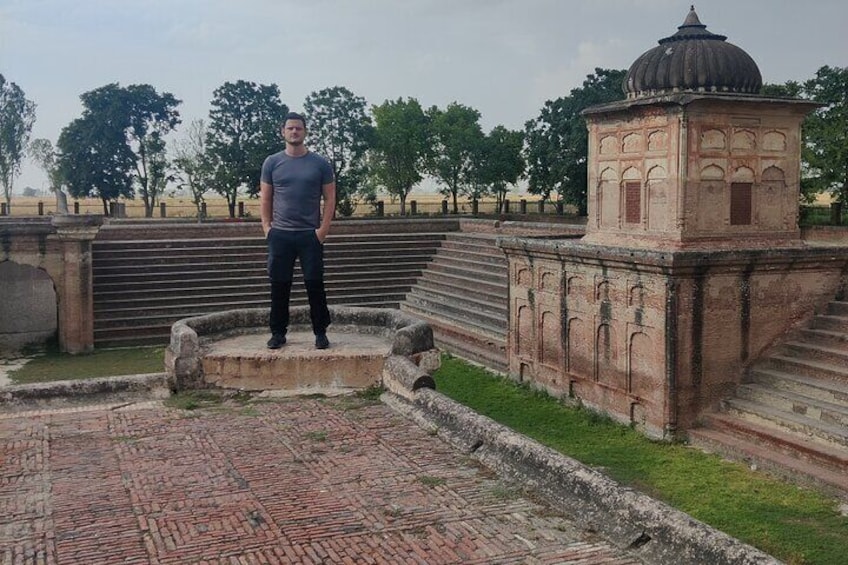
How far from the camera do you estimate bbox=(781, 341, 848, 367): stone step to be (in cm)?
1314

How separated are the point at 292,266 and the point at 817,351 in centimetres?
928

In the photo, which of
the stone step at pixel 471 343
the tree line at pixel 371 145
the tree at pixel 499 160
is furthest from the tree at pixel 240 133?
the stone step at pixel 471 343

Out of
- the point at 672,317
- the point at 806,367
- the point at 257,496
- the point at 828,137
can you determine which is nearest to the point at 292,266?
the point at 257,496

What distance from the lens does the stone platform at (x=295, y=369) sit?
312 inches

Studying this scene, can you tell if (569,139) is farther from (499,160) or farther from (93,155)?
(93,155)

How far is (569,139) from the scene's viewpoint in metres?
37.3

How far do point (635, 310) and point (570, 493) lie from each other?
944 centimetres

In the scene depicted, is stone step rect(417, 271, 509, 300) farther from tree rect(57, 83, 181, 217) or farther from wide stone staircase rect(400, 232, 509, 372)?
tree rect(57, 83, 181, 217)

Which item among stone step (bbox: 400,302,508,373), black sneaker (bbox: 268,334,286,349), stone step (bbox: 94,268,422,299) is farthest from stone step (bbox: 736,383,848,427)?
stone step (bbox: 94,268,422,299)

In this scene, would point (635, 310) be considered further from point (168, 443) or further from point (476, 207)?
point (476, 207)

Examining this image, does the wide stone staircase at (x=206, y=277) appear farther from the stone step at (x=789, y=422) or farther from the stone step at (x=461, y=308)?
the stone step at (x=789, y=422)

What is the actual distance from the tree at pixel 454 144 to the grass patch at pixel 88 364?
88.0 ft

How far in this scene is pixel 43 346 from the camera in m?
21.3

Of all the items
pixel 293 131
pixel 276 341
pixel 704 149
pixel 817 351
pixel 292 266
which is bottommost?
pixel 817 351
